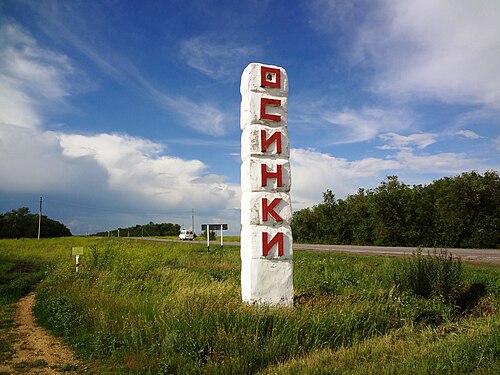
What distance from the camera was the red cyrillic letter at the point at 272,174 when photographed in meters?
8.88

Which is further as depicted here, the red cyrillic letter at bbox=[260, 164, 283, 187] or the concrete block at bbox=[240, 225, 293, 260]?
the red cyrillic letter at bbox=[260, 164, 283, 187]

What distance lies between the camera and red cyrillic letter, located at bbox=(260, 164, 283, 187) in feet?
29.1

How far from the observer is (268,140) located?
9.06 metres

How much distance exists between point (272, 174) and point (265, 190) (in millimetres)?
400

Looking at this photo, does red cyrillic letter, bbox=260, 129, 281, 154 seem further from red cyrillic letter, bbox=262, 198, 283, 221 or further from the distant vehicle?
the distant vehicle

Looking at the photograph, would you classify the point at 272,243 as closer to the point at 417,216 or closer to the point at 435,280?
the point at 435,280

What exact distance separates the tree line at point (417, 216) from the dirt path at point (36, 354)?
22.5 m

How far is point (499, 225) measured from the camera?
2773 centimetres

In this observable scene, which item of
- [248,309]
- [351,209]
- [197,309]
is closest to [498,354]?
[248,309]

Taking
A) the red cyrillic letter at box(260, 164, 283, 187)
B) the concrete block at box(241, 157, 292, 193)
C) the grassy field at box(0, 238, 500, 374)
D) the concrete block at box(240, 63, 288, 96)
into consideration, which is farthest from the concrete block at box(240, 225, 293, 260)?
the concrete block at box(240, 63, 288, 96)

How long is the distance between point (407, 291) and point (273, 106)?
17.7 feet

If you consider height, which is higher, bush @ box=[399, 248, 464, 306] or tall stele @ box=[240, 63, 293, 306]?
tall stele @ box=[240, 63, 293, 306]

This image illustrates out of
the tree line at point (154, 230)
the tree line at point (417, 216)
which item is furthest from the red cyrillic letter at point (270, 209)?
the tree line at point (154, 230)

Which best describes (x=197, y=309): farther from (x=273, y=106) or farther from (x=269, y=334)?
(x=273, y=106)
